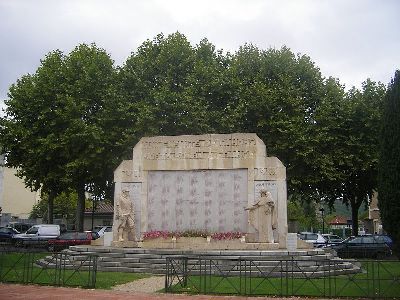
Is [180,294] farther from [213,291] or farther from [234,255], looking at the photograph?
[234,255]

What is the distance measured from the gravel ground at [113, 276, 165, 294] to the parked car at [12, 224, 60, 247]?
18.0 meters

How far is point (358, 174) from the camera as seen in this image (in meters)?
33.3

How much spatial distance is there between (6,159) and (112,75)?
9.76 meters

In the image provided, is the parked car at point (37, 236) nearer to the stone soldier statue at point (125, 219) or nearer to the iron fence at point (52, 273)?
the stone soldier statue at point (125, 219)

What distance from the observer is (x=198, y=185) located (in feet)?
77.8

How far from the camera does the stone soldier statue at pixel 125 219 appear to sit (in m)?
Answer: 23.2

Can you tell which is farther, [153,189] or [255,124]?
[255,124]

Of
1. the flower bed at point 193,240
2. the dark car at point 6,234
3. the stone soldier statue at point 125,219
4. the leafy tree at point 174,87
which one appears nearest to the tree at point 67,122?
the leafy tree at point 174,87

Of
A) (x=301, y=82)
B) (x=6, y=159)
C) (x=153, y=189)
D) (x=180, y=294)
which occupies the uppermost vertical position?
(x=301, y=82)

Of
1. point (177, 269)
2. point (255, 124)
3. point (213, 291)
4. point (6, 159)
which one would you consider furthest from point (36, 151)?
point (213, 291)

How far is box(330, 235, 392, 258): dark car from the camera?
97.8 ft

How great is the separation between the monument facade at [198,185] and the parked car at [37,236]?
12.0 metres

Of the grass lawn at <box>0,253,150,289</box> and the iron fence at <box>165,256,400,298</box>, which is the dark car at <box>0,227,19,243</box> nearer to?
the grass lawn at <box>0,253,150,289</box>

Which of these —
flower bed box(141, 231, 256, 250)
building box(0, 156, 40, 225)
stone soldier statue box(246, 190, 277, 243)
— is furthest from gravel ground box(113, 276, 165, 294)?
building box(0, 156, 40, 225)
